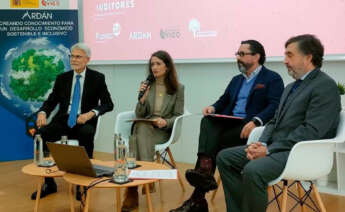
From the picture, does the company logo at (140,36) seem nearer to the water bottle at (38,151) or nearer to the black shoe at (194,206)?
the water bottle at (38,151)

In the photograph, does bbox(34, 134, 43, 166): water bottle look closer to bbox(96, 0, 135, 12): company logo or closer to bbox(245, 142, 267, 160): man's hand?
bbox(245, 142, 267, 160): man's hand

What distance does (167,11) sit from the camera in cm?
546

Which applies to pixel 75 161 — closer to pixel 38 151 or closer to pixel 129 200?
pixel 38 151

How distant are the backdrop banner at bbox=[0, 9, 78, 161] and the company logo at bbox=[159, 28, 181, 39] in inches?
53.6

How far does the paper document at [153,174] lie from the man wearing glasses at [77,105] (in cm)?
140

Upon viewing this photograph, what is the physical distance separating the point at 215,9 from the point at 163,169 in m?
2.43

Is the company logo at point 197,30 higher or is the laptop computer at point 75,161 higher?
the company logo at point 197,30

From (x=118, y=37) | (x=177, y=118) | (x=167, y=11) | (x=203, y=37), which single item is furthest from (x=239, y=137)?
(x=118, y=37)

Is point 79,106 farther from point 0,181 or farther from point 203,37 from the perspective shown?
point 203,37

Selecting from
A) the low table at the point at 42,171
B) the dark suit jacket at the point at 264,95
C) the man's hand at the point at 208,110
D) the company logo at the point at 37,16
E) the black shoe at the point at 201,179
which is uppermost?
the company logo at the point at 37,16

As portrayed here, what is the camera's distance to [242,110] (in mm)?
3953

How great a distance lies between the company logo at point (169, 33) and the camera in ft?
17.6

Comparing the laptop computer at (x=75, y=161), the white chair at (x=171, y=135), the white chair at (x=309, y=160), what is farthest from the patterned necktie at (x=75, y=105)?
the white chair at (x=309, y=160)

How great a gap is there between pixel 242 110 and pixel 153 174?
1315 mm
